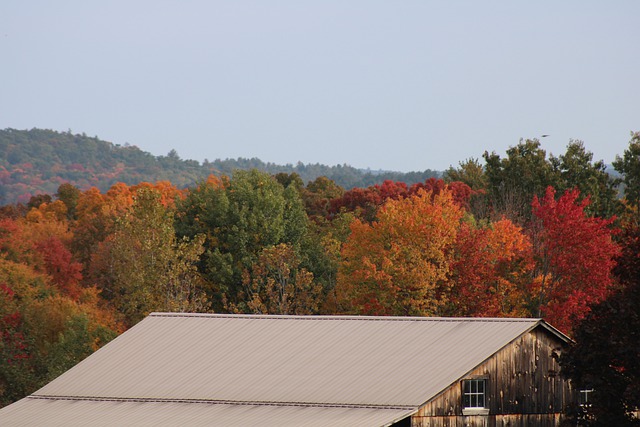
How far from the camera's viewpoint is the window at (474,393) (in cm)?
4091

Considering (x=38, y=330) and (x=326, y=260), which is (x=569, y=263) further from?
(x=38, y=330)

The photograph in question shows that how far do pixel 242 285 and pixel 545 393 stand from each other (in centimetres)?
4335

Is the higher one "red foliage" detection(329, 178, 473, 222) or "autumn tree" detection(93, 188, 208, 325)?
"red foliage" detection(329, 178, 473, 222)

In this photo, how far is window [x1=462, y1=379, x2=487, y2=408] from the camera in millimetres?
40906

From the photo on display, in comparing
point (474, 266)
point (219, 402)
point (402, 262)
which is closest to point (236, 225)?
point (402, 262)

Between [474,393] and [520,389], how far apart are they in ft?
6.68

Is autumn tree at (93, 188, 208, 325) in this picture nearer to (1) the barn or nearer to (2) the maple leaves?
(2) the maple leaves

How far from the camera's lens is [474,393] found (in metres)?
41.2

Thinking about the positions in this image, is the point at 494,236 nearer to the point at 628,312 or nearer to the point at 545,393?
the point at 545,393

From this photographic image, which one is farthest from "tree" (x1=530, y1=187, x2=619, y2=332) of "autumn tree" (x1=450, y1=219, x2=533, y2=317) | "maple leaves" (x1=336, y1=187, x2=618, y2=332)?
"autumn tree" (x1=450, y1=219, x2=533, y2=317)

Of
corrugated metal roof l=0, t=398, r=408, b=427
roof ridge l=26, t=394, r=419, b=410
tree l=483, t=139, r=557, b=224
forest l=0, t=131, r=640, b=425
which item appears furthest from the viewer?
tree l=483, t=139, r=557, b=224

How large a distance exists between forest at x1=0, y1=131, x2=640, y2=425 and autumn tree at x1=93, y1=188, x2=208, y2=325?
0.13 m

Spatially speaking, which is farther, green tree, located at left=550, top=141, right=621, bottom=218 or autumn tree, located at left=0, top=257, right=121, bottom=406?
green tree, located at left=550, top=141, right=621, bottom=218

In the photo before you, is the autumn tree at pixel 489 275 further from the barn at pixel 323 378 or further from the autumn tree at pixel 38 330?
the autumn tree at pixel 38 330
